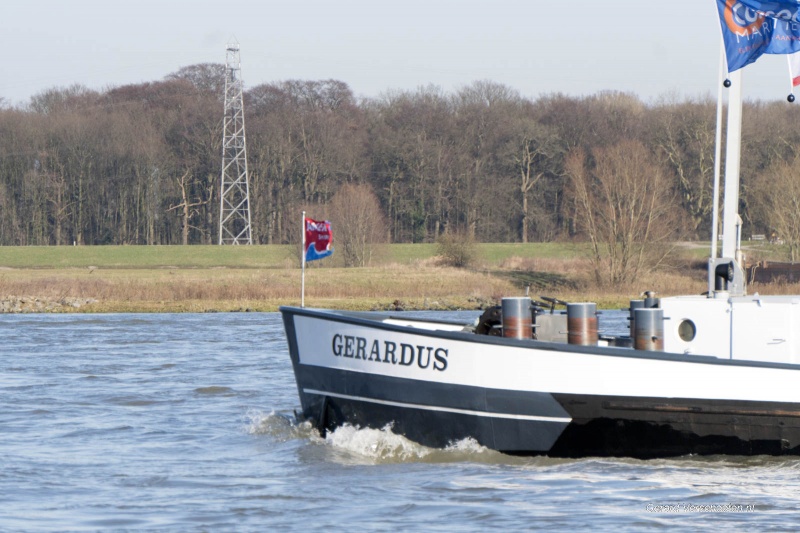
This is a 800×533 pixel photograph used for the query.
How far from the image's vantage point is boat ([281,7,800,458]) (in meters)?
13.3

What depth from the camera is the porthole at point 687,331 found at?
14.1 metres

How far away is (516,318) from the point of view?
13.8 m

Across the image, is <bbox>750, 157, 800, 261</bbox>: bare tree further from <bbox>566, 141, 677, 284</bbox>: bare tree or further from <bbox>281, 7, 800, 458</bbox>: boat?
<bbox>281, 7, 800, 458</bbox>: boat

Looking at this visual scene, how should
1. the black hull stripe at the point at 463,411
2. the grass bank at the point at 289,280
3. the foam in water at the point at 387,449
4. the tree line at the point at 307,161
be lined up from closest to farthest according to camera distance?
1. the black hull stripe at the point at 463,411
2. the foam in water at the point at 387,449
3. the grass bank at the point at 289,280
4. the tree line at the point at 307,161

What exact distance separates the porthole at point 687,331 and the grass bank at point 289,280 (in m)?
31.4

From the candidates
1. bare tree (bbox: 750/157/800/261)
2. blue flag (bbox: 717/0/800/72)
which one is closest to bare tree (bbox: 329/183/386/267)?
bare tree (bbox: 750/157/800/261)

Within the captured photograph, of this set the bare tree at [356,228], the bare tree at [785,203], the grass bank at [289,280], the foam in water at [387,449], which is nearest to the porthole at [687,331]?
the foam in water at [387,449]

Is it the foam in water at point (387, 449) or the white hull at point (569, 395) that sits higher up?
the white hull at point (569, 395)

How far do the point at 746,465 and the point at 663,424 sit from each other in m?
1.04

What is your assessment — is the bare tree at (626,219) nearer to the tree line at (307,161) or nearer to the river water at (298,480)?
the tree line at (307,161)

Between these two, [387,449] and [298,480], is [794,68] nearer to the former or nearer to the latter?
[387,449]

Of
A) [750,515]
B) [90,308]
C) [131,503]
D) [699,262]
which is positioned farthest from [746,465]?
[699,262]

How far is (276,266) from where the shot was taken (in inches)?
2566

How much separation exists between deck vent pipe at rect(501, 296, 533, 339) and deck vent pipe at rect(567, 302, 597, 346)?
526 millimetres
